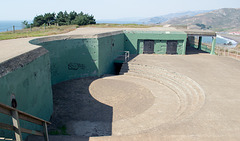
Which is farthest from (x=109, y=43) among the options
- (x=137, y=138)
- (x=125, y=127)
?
(x=137, y=138)

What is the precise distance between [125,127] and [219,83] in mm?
6650

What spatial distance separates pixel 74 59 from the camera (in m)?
14.8

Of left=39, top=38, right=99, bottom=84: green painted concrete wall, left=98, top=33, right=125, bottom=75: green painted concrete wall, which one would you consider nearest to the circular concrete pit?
left=39, top=38, right=99, bottom=84: green painted concrete wall

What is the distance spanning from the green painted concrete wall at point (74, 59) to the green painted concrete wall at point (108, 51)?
0.63 metres

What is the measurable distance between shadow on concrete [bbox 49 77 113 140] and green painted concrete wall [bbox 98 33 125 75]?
3.40 m

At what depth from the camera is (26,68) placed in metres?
7.18

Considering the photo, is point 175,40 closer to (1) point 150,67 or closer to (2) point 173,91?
(1) point 150,67

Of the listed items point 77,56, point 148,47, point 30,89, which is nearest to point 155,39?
point 148,47

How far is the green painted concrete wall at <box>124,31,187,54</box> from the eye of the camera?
69.6 ft

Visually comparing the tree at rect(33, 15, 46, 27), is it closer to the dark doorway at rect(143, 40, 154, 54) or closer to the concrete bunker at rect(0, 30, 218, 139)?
the concrete bunker at rect(0, 30, 218, 139)

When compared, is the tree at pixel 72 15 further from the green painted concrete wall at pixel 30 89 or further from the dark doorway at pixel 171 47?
the green painted concrete wall at pixel 30 89

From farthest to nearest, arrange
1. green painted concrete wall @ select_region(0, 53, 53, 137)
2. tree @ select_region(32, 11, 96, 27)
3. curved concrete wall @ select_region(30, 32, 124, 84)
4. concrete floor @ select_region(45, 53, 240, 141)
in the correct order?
tree @ select_region(32, 11, 96, 27) < curved concrete wall @ select_region(30, 32, 124, 84) < concrete floor @ select_region(45, 53, 240, 141) < green painted concrete wall @ select_region(0, 53, 53, 137)

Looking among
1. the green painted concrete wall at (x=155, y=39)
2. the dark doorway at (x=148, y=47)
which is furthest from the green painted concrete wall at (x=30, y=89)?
the dark doorway at (x=148, y=47)

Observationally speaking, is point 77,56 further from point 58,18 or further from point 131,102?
point 58,18
